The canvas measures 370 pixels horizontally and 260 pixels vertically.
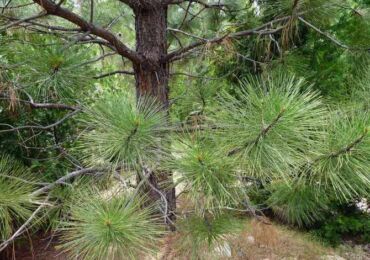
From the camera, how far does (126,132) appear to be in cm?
97

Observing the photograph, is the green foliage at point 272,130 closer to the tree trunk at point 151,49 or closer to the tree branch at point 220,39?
the tree branch at point 220,39

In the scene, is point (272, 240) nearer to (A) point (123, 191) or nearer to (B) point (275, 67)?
(B) point (275, 67)

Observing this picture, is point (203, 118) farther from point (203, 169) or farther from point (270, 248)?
point (270, 248)

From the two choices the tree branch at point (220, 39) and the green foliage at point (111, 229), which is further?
the tree branch at point (220, 39)

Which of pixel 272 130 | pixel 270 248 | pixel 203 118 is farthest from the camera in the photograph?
pixel 270 248

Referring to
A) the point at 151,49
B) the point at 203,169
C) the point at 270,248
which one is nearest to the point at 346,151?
the point at 203,169

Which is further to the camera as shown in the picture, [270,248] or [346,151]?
[270,248]

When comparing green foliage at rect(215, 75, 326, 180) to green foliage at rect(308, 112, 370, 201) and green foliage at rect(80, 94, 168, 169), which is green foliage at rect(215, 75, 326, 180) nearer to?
green foliage at rect(308, 112, 370, 201)

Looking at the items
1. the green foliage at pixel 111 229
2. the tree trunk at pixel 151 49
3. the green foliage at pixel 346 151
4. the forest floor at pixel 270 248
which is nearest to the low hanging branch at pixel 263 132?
the green foliage at pixel 346 151

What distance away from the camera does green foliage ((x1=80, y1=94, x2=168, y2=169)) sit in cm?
96

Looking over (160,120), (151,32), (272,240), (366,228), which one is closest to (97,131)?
(160,120)

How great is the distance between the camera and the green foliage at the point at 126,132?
964mm

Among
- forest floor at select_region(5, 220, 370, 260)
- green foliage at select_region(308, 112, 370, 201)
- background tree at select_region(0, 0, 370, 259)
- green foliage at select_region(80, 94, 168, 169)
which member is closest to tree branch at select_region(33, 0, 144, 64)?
background tree at select_region(0, 0, 370, 259)

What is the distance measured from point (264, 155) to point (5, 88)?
0.89 m
